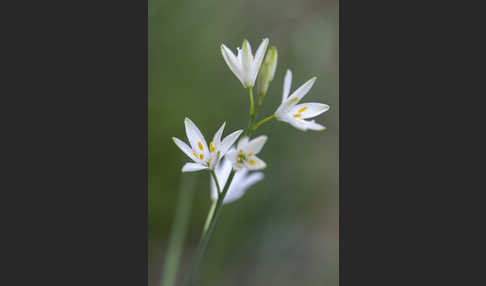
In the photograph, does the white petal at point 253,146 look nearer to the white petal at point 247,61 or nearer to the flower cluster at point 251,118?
the flower cluster at point 251,118

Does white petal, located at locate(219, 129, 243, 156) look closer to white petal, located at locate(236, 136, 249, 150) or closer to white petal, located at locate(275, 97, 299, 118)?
white petal, located at locate(236, 136, 249, 150)

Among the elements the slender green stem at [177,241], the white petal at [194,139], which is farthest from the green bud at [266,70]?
the slender green stem at [177,241]

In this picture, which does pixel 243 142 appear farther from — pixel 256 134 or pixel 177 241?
pixel 256 134

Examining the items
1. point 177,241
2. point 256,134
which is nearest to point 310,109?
point 177,241

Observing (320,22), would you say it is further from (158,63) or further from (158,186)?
(158,186)

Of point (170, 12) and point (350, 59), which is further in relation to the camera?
point (170, 12)

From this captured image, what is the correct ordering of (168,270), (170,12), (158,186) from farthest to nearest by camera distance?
(170,12) → (158,186) → (168,270)

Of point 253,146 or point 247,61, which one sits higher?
point 247,61

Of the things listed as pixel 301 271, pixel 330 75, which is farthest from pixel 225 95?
pixel 301 271
